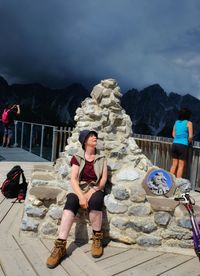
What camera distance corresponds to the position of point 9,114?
527 inches

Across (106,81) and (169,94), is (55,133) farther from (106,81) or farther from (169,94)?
(169,94)

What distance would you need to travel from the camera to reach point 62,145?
470 inches

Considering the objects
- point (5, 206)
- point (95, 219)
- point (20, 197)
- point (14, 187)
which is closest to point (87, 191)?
point (95, 219)

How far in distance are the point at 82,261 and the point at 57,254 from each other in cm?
28

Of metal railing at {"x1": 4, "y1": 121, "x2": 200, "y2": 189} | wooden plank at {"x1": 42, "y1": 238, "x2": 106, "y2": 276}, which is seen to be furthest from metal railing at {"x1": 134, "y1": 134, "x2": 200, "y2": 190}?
wooden plank at {"x1": 42, "y1": 238, "x2": 106, "y2": 276}

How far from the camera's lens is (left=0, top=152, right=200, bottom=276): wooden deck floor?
3342 mm

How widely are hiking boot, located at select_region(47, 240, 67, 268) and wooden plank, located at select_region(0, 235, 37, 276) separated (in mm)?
201

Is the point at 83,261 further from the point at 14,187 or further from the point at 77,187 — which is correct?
the point at 14,187

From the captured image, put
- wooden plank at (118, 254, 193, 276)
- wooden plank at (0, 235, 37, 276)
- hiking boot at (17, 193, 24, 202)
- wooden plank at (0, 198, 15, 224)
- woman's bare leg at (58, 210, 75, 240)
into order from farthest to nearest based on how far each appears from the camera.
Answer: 1. hiking boot at (17, 193, 24, 202)
2. wooden plank at (0, 198, 15, 224)
3. woman's bare leg at (58, 210, 75, 240)
4. wooden plank at (118, 254, 193, 276)
5. wooden plank at (0, 235, 37, 276)

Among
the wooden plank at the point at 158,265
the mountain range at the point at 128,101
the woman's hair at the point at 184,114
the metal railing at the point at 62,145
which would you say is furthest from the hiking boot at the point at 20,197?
the mountain range at the point at 128,101

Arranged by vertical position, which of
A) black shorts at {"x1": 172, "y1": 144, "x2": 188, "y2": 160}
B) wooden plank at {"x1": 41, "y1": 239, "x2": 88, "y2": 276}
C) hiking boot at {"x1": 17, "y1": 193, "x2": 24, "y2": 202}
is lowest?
wooden plank at {"x1": 41, "y1": 239, "x2": 88, "y2": 276}

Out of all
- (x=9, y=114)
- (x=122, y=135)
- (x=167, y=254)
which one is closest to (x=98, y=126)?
(x=122, y=135)

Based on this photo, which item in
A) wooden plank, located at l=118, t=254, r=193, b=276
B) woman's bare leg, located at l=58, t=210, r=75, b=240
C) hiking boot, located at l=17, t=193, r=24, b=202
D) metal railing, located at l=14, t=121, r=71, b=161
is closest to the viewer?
wooden plank, located at l=118, t=254, r=193, b=276

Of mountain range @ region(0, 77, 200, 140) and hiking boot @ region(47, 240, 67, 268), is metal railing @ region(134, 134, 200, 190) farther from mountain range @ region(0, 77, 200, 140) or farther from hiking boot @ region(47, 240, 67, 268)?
mountain range @ region(0, 77, 200, 140)
